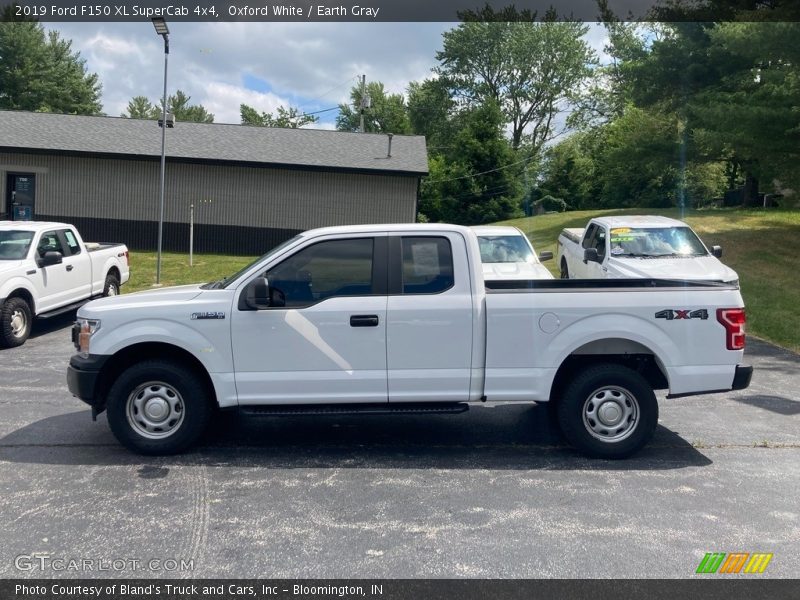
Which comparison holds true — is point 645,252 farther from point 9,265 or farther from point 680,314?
point 9,265

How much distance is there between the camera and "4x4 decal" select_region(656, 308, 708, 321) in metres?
6.16

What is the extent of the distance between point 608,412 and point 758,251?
17783 millimetres

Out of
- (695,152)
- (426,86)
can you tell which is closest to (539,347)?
(695,152)

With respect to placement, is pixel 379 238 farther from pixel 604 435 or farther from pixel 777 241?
pixel 777 241

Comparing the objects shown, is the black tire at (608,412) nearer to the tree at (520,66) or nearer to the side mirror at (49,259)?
the side mirror at (49,259)

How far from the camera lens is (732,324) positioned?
244 inches

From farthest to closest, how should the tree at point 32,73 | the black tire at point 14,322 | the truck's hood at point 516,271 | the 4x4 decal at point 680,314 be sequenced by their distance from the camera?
the tree at point 32,73, the truck's hood at point 516,271, the black tire at point 14,322, the 4x4 decal at point 680,314

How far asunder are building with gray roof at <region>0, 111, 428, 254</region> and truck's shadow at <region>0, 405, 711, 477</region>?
1858 cm

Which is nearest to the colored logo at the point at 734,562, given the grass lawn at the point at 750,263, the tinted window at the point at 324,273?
the tinted window at the point at 324,273

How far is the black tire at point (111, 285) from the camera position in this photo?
13984mm

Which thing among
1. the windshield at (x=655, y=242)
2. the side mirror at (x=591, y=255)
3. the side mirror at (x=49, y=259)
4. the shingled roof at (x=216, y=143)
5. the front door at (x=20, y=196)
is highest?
the shingled roof at (x=216, y=143)

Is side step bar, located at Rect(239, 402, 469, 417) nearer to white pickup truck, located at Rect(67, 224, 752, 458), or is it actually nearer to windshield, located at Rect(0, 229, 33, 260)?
white pickup truck, located at Rect(67, 224, 752, 458)

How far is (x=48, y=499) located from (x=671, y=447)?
501 centimetres

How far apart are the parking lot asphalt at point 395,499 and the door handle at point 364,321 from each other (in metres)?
1.13
